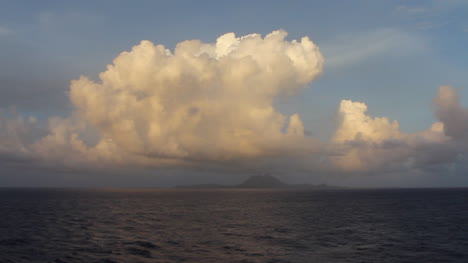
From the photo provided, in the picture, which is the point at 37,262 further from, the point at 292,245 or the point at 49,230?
the point at 292,245

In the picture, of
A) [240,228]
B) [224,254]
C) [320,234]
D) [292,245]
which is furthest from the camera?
[240,228]

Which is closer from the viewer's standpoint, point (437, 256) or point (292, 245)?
point (437, 256)

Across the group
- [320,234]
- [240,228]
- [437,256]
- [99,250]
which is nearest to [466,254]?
[437,256]

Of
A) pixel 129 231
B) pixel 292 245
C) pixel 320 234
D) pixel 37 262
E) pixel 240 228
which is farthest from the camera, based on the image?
pixel 240 228

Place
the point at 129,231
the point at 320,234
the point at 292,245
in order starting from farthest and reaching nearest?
1. the point at 129,231
2. the point at 320,234
3. the point at 292,245

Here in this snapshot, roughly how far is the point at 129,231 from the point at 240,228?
24.0 meters

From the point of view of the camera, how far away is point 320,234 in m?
68.9

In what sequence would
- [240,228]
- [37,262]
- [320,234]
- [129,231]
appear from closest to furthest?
[37,262]
[320,234]
[129,231]
[240,228]

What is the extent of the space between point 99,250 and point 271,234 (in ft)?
107

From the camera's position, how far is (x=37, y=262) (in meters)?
45.8

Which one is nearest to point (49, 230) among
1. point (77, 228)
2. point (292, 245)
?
point (77, 228)

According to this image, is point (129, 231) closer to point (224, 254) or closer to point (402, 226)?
point (224, 254)

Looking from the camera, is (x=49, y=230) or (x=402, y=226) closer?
(x=49, y=230)

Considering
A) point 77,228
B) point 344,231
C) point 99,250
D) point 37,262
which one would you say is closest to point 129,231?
point 77,228
